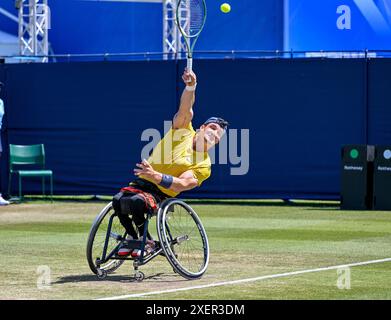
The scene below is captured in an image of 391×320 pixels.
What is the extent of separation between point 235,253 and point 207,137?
2.44 metres

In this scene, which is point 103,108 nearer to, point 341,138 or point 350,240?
point 341,138

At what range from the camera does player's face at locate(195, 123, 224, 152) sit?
1090 centimetres

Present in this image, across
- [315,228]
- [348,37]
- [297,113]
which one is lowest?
[315,228]

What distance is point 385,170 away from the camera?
1919 cm

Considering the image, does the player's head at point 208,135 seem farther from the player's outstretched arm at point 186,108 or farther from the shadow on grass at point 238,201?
the shadow on grass at point 238,201

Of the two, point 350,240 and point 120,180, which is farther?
point 120,180

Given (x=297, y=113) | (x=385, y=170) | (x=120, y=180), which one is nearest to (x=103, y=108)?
(x=120, y=180)

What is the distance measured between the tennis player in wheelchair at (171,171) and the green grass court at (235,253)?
62cm

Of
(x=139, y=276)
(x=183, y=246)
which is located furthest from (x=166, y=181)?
→ (x=183, y=246)

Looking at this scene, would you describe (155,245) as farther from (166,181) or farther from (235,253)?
(235,253)

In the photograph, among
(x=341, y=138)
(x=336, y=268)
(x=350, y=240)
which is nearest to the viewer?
(x=336, y=268)

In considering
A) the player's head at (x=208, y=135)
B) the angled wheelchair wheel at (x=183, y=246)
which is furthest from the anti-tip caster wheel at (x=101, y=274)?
the player's head at (x=208, y=135)

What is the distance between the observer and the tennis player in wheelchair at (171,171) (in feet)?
34.8

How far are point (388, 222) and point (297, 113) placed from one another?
4508 millimetres
